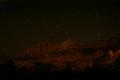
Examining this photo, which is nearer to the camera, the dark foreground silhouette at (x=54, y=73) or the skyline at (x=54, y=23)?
the dark foreground silhouette at (x=54, y=73)

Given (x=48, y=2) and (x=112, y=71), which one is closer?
(x=112, y=71)

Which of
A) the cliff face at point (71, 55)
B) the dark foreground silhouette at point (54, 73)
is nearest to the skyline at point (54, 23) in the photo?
the cliff face at point (71, 55)

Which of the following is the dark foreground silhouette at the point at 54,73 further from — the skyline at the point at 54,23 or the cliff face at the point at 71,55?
the skyline at the point at 54,23

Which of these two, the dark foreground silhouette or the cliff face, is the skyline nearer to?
the cliff face

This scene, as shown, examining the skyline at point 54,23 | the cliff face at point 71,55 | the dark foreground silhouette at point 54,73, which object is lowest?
the dark foreground silhouette at point 54,73

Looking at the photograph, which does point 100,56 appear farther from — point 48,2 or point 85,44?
point 48,2

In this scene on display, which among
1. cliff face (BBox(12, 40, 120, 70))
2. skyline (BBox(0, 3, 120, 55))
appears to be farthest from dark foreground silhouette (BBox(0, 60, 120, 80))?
skyline (BBox(0, 3, 120, 55))

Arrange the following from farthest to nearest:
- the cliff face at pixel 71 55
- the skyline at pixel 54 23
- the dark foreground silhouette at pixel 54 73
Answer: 1. the skyline at pixel 54 23
2. the cliff face at pixel 71 55
3. the dark foreground silhouette at pixel 54 73

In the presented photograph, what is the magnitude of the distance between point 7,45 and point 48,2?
3.64 ft

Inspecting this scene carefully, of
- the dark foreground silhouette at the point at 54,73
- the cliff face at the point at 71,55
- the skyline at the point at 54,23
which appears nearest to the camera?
the dark foreground silhouette at the point at 54,73

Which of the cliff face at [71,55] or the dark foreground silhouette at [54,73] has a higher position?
the cliff face at [71,55]

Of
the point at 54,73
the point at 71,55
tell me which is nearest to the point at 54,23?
the point at 71,55

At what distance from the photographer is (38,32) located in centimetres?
429

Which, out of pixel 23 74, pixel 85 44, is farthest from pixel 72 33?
pixel 23 74
